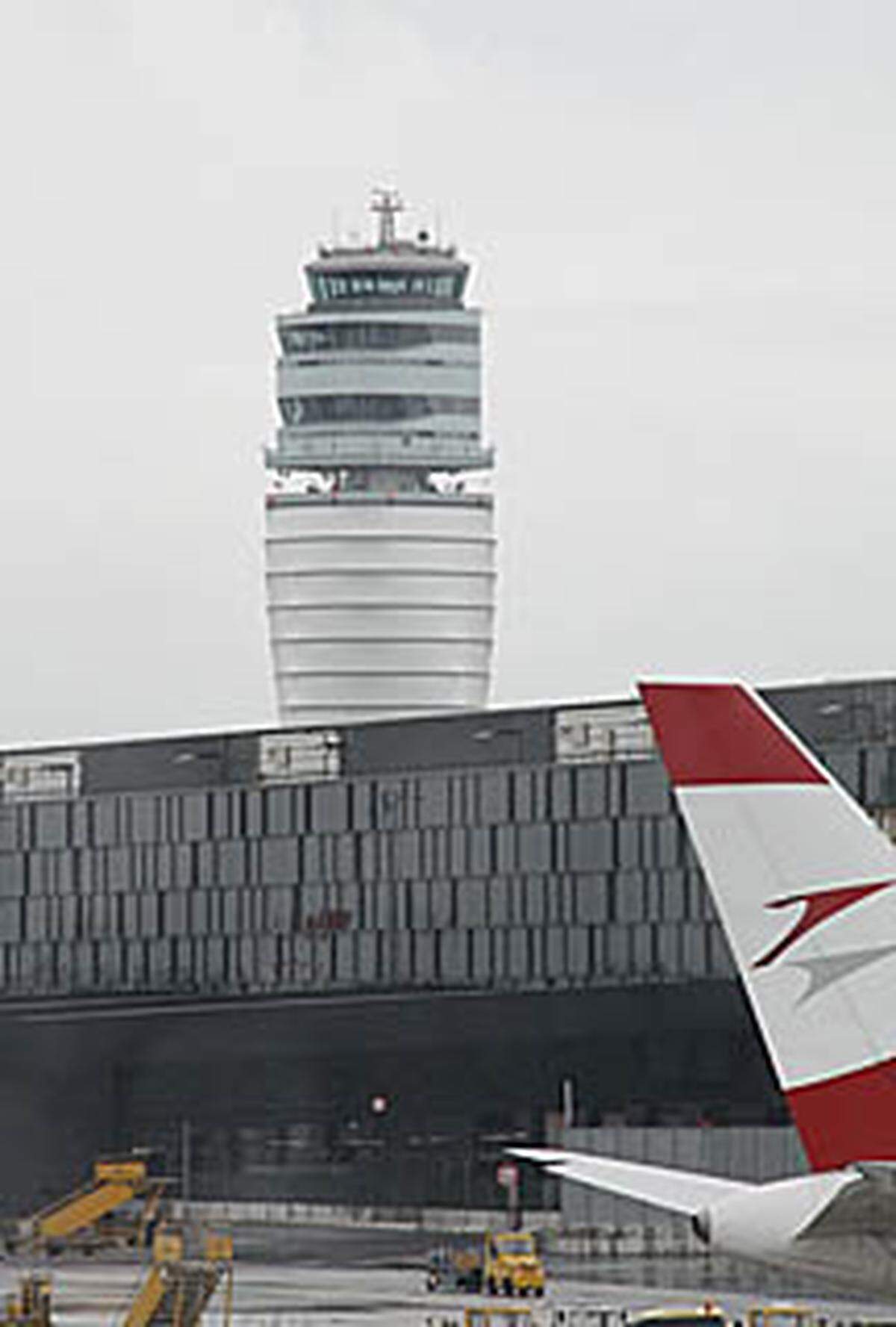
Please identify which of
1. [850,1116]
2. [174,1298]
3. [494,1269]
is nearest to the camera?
[850,1116]

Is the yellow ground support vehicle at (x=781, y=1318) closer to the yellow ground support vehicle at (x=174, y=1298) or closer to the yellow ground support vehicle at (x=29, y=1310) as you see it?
the yellow ground support vehicle at (x=174, y=1298)

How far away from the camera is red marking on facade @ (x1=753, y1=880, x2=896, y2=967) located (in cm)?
3172

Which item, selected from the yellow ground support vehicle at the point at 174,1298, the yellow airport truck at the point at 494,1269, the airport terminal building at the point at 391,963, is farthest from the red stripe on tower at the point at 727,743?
the airport terminal building at the point at 391,963

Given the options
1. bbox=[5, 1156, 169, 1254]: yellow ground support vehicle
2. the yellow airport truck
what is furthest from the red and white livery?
bbox=[5, 1156, 169, 1254]: yellow ground support vehicle

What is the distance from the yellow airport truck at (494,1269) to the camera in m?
102

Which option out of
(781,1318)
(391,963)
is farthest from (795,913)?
(391,963)

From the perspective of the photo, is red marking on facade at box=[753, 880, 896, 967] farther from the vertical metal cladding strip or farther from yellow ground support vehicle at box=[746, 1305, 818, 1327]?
yellow ground support vehicle at box=[746, 1305, 818, 1327]

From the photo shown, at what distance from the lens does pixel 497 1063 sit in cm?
13725

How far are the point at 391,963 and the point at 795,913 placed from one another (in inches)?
4577

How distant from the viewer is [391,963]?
14762 centimetres

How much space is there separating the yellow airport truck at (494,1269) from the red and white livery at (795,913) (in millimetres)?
69957

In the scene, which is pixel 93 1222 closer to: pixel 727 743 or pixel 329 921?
pixel 329 921

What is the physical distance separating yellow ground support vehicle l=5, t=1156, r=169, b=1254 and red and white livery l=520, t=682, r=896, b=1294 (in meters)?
95.8

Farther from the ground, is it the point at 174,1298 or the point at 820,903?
the point at 820,903
